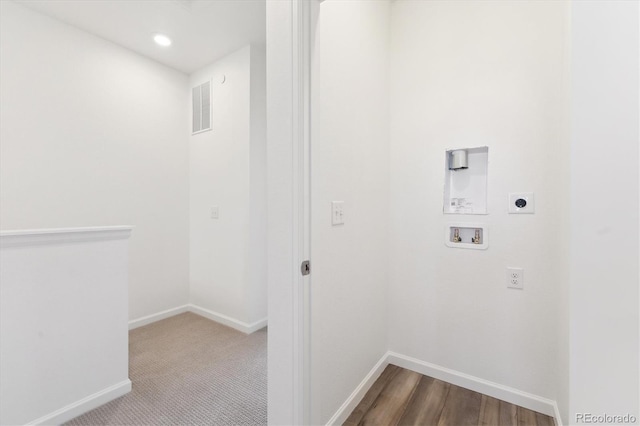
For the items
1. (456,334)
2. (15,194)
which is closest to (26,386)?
(15,194)

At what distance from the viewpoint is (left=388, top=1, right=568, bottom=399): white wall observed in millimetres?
1594

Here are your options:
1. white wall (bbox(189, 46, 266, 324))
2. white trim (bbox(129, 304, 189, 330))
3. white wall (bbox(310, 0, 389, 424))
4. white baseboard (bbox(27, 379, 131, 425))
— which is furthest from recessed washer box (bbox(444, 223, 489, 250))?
white trim (bbox(129, 304, 189, 330))

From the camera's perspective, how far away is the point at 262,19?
2.36 m

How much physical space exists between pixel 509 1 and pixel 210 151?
110 inches

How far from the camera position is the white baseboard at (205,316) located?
2.76 metres

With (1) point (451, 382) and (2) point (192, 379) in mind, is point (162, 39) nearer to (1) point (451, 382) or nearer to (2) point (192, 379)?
(2) point (192, 379)

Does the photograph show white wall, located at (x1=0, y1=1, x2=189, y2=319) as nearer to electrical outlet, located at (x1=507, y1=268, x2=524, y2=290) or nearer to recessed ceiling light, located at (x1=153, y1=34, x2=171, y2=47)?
recessed ceiling light, located at (x1=153, y1=34, x2=171, y2=47)

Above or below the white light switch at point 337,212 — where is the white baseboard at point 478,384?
below

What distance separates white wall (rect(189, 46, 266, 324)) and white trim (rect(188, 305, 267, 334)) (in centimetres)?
3

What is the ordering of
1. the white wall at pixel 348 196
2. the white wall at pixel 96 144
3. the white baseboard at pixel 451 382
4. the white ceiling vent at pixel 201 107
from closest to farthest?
the white wall at pixel 348 196
the white baseboard at pixel 451 382
the white wall at pixel 96 144
the white ceiling vent at pixel 201 107

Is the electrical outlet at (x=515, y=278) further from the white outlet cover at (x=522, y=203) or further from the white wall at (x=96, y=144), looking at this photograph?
the white wall at (x=96, y=144)

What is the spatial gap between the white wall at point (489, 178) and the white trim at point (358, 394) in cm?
20

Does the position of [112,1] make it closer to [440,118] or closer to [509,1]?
[440,118]

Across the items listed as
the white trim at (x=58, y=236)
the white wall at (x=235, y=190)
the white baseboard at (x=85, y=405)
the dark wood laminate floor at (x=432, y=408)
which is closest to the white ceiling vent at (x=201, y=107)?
the white wall at (x=235, y=190)
